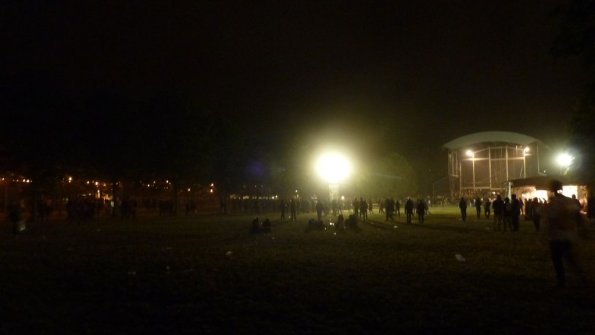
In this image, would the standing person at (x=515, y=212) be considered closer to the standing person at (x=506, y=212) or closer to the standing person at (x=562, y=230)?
the standing person at (x=506, y=212)

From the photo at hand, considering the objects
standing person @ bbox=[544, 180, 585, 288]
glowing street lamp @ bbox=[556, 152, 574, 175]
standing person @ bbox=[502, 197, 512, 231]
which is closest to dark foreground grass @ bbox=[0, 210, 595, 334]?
standing person @ bbox=[544, 180, 585, 288]

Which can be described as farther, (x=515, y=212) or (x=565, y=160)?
(x=565, y=160)

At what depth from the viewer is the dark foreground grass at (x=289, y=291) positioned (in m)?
8.70

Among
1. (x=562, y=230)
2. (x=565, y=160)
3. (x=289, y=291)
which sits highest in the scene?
(x=565, y=160)

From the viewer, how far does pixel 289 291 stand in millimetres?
11570

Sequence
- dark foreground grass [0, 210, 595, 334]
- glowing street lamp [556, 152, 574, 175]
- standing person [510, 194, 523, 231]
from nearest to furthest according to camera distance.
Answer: dark foreground grass [0, 210, 595, 334]
standing person [510, 194, 523, 231]
glowing street lamp [556, 152, 574, 175]

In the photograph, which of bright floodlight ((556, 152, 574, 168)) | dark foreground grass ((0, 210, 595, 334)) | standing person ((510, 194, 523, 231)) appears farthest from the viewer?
bright floodlight ((556, 152, 574, 168))

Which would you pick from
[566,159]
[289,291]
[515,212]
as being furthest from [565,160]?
[289,291]

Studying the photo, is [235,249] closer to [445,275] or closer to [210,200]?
[445,275]

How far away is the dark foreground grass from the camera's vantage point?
8703 mm

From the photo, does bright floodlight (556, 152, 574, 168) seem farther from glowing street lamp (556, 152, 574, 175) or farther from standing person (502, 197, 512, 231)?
standing person (502, 197, 512, 231)

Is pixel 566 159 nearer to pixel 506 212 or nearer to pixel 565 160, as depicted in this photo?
pixel 565 160

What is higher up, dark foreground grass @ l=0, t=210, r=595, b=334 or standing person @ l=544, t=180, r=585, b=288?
standing person @ l=544, t=180, r=585, b=288

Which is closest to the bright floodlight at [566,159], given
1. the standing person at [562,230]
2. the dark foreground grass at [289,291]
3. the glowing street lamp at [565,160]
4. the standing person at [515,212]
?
the glowing street lamp at [565,160]
